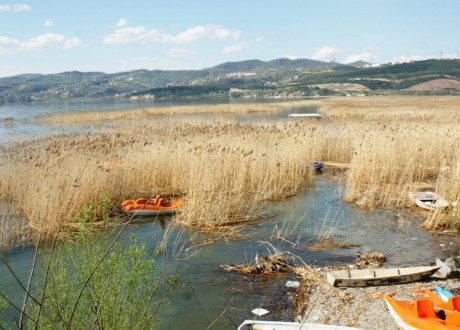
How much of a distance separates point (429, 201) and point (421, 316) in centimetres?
718

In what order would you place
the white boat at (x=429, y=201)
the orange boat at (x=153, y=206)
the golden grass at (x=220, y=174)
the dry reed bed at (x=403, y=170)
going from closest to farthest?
1. the white boat at (x=429, y=201)
2. the golden grass at (x=220, y=174)
3. the dry reed bed at (x=403, y=170)
4. the orange boat at (x=153, y=206)

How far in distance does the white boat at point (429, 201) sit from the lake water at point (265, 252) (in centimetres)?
59

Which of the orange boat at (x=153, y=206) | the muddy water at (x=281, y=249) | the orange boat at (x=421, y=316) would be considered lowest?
the muddy water at (x=281, y=249)

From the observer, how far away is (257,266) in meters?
8.95

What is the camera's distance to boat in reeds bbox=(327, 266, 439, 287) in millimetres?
7848

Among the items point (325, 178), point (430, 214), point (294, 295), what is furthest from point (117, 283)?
point (325, 178)

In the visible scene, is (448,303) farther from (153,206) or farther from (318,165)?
(318,165)

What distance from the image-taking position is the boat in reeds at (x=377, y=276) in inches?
309

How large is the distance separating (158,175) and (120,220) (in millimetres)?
3174

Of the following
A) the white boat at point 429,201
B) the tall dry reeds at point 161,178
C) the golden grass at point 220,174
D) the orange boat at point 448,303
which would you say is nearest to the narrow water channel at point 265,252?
the white boat at point 429,201

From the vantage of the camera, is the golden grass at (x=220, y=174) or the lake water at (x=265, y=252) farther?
the golden grass at (x=220, y=174)

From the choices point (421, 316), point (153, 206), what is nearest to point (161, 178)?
point (153, 206)

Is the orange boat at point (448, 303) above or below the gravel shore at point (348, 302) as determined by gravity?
above

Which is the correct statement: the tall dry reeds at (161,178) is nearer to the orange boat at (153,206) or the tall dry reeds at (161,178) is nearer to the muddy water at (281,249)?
the orange boat at (153,206)
